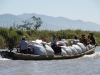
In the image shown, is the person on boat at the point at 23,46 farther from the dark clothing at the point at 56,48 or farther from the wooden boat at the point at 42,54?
the dark clothing at the point at 56,48

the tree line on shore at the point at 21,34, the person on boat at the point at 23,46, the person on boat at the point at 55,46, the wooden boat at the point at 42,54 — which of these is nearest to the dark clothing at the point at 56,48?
the person on boat at the point at 55,46

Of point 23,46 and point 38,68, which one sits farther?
point 23,46

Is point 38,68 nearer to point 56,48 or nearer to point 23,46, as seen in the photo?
point 23,46

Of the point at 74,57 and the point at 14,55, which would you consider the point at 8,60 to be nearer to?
the point at 14,55

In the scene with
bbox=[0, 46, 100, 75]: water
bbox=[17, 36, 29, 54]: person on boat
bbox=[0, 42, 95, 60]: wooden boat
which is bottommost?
bbox=[0, 46, 100, 75]: water

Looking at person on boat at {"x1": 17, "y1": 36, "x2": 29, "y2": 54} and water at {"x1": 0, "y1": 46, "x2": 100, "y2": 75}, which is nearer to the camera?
water at {"x1": 0, "y1": 46, "x2": 100, "y2": 75}

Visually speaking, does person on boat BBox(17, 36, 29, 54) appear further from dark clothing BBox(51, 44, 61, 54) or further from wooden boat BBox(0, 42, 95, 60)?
dark clothing BBox(51, 44, 61, 54)

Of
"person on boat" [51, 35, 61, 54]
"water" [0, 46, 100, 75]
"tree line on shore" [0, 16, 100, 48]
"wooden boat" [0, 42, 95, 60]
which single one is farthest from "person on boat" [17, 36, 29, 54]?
"tree line on shore" [0, 16, 100, 48]

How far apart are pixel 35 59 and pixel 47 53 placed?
99cm

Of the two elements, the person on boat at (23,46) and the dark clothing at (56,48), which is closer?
the person on boat at (23,46)

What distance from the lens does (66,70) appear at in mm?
18688

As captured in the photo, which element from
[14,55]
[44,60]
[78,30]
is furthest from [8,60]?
[78,30]

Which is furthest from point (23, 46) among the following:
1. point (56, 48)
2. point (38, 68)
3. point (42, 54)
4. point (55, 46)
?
point (38, 68)

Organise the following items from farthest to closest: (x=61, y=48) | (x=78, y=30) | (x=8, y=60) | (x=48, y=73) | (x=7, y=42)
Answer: (x=78, y=30), (x=7, y=42), (x=61, y=48), (x=8, y=60), (x=48, y=73)
